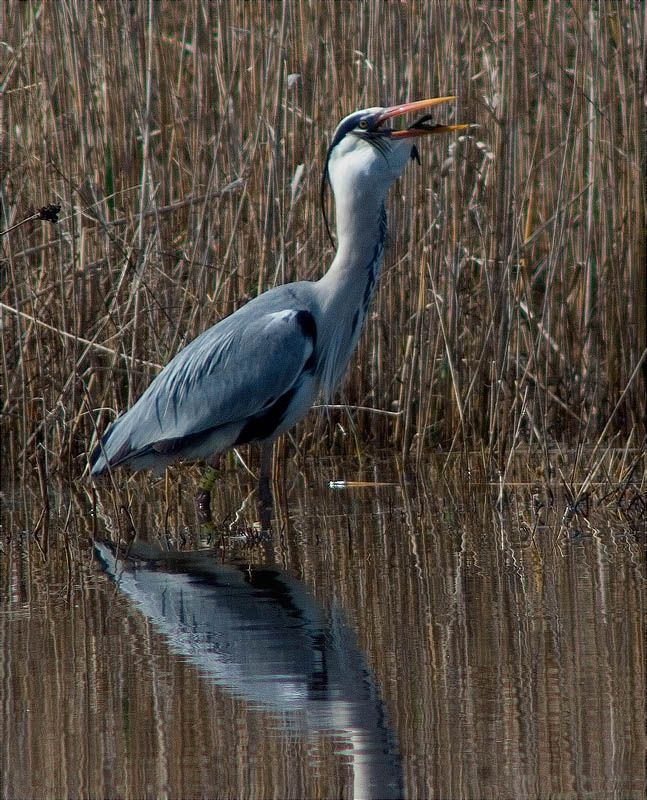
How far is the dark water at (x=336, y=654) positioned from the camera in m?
1.99

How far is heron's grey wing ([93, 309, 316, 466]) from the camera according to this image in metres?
4.42

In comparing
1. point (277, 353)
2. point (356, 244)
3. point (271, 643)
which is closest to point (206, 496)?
point (277, 353)

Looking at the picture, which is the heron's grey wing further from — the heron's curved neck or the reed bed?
the reed bed

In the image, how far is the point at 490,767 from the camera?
6.39 ft

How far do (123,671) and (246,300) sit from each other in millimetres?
2840

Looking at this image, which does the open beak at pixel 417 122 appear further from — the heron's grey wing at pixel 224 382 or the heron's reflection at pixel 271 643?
the heron's reflection at pixel 271 643

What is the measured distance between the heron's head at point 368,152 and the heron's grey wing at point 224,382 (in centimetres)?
49

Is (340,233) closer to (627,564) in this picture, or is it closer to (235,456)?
(235,456)

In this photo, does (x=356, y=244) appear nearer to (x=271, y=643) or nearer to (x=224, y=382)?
(x=224, y=382)

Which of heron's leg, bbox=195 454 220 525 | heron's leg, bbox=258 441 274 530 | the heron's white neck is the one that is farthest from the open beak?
heron's leg, bbox=195 454 220 525

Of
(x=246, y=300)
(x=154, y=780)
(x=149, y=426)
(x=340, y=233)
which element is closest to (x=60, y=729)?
(x=154, y=780)

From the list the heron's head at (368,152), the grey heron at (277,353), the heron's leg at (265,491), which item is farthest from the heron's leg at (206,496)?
the heron's head at (368,152)

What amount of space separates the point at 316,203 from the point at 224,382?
1137 millimetres

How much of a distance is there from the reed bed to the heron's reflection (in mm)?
1601
